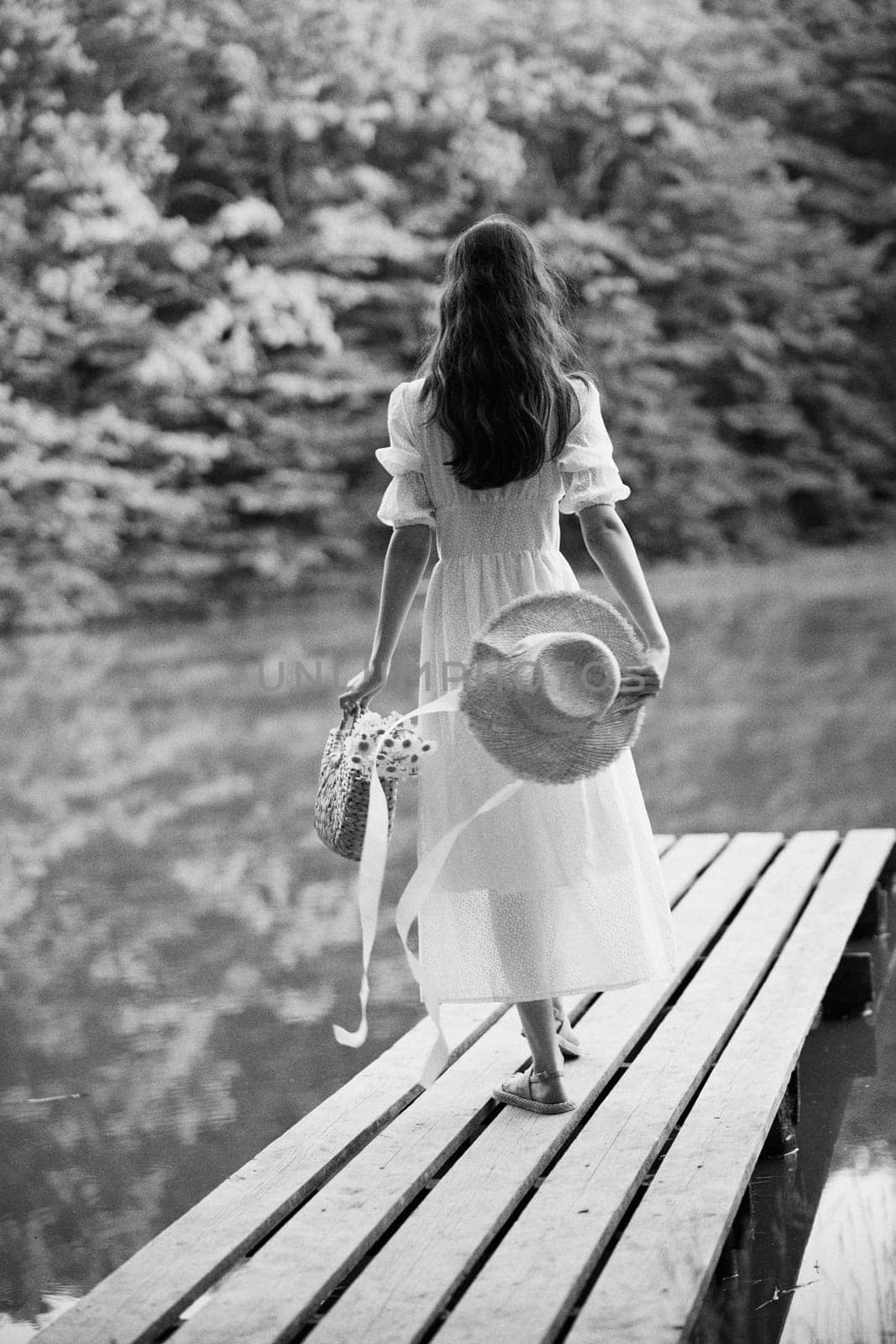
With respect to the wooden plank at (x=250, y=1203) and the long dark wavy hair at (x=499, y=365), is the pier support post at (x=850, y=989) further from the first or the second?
the long dark wavy hair at (x=499, y=365)

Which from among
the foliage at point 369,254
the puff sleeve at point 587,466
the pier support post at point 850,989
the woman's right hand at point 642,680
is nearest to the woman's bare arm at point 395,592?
the puff sleeve at point 587,466

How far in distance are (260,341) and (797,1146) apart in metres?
13.6

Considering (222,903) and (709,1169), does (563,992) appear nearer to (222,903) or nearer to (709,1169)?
(709,1169)

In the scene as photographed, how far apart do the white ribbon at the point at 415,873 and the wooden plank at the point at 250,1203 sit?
102 millimetres

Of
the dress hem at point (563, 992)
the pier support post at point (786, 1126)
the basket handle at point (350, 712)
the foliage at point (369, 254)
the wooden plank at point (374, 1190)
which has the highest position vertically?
the foliage at point (369, 254)

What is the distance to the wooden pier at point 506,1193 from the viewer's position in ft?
5.68

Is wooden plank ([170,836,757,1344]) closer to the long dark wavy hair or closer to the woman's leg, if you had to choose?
the woman's leg

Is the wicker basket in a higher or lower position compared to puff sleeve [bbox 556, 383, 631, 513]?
lower

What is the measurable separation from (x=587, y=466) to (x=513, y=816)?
0.50 metres

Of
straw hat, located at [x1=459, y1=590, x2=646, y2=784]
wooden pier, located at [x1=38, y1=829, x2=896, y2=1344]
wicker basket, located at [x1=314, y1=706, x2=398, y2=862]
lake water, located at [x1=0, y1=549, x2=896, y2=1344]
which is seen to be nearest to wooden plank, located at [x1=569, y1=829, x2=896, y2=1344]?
wooden pier, located at [x1=38, y1=829, x2=896, y2=1344]

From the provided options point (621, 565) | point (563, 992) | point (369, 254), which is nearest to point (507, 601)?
point (621, 565)

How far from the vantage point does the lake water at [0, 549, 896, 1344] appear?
2592 mm

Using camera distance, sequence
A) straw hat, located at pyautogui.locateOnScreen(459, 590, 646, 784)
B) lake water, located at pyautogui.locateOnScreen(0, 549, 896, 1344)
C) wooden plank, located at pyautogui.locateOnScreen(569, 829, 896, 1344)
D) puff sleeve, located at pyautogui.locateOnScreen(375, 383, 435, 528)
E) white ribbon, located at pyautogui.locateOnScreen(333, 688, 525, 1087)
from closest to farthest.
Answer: wooden plank, located at pyautogui.locateOnScreen(569, 829, 896, 1344) < straw hat, located at pyautogui.locateOnScreen(459, 590, 646, 784) < white ribbon, located at pyautogui.locateOnScreen(333, 688, 525, 1087) < puff sleeve, located at pyautogui.locateOnScreen(375, 383, 435, 528) < lake water, located at pyautogui.locateOnScreen(0, 549, 896, 1344)

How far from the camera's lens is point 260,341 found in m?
15.5
